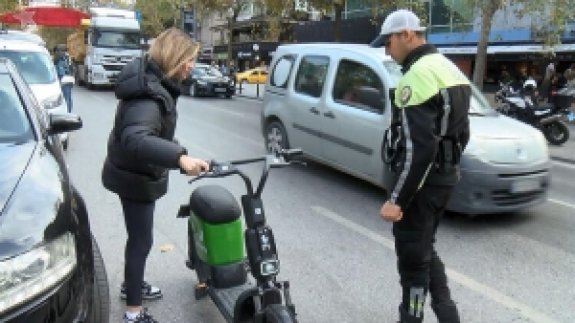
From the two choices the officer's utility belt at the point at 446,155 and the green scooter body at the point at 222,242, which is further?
the green scooter body at the point at 222,242

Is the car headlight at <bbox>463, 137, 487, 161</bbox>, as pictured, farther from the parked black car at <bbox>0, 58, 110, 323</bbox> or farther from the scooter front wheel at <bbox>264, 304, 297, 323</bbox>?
the parked black car at <bbox>0, 58, 110, 323</bbox>

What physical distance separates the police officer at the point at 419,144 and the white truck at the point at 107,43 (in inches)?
848

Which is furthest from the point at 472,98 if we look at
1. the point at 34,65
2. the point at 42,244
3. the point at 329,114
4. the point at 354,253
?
the point at 34,65

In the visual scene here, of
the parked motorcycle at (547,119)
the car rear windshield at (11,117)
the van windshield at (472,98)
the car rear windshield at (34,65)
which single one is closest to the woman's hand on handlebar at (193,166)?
the car rear windshield at (11,117)

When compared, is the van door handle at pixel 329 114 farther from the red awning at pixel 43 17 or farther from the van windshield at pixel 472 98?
the red awning at pixel 43 17

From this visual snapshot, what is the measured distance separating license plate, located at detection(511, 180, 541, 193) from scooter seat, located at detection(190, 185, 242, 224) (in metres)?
3.29

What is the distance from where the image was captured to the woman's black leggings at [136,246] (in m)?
3.22

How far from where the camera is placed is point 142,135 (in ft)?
8.79

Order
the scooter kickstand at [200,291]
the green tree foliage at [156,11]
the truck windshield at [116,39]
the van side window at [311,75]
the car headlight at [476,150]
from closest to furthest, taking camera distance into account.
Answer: the scooter kickstand at [200,291] → the car headlight at [476,150] → the van side window at [311,75] → the truck windshield at [116,39] → the green tree foliage at [156,11]

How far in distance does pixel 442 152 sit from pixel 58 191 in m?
1.91

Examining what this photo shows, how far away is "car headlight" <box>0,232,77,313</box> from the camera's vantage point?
6.77ft

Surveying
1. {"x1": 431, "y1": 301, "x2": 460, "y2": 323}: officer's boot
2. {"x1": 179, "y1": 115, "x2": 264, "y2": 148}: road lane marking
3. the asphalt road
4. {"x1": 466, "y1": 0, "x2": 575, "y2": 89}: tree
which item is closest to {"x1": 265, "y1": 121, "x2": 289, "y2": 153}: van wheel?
the asphalt road

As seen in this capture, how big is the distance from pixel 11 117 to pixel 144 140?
1321 millimetres

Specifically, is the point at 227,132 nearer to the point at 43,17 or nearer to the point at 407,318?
the point at 407,318
